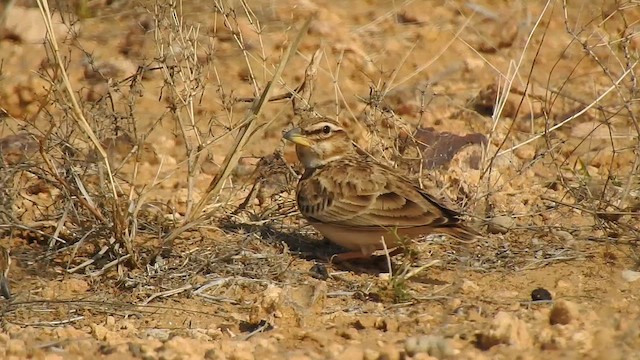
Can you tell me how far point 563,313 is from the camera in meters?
5.98

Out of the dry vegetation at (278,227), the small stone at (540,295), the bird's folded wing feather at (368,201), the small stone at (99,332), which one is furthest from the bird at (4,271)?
the small stone at (540,295)

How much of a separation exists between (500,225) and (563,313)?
72.1 inches

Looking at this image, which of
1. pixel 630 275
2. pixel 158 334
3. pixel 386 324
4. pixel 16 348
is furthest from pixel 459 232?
pixel 16 348

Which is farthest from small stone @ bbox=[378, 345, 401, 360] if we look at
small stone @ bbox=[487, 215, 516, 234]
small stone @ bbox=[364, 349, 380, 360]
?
small stone @ bbox=[487, 215, 516, 234]

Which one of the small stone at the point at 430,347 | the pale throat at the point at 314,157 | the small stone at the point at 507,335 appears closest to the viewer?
the small stone at the point at 430,347

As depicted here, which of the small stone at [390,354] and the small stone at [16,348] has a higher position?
the small stone at [390,354]

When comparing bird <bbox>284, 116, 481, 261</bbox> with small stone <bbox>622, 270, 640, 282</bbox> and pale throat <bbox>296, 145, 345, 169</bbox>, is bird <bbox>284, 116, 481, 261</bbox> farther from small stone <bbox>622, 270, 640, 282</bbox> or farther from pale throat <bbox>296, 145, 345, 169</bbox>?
small stone <bbox>622, 270, 640, 282</bbox>

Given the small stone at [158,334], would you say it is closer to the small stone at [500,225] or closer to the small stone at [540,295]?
the small stone at [540,295]

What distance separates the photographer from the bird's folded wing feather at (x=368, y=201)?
7164 mm

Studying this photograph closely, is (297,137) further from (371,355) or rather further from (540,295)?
(371,355)

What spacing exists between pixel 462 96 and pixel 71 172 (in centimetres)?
434

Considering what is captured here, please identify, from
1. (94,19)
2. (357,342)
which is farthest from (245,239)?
(94,19)

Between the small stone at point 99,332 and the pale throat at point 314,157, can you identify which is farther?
the pale throat at point 314,157

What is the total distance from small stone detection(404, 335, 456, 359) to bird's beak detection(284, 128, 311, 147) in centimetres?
237
